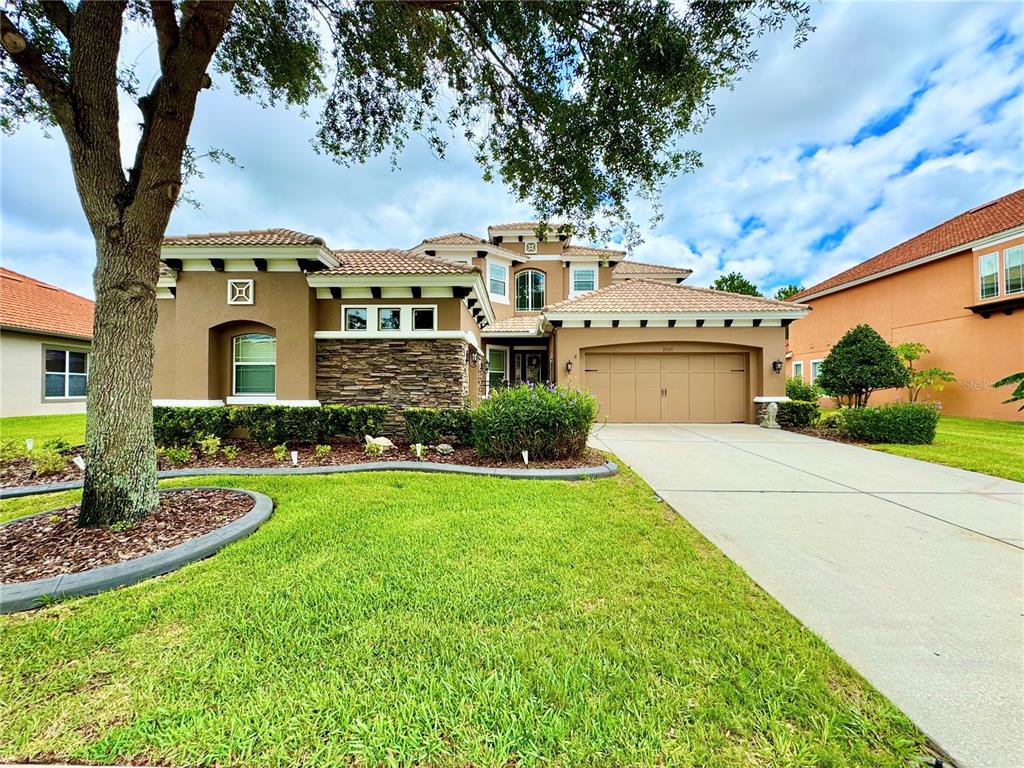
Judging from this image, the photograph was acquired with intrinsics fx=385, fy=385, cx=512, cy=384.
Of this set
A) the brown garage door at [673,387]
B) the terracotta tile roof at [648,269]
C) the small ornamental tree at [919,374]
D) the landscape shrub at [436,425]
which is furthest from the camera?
the terracotta tile roof at [648,269]

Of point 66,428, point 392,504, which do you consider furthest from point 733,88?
point 66,428

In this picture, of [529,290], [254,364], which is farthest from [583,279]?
[254,364]

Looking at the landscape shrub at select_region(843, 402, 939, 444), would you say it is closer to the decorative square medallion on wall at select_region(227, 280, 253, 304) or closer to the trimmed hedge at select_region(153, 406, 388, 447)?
the trimmed hedge at select_region(153, 406, 388, 447)

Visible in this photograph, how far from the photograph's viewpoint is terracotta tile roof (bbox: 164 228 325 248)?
8367 mm

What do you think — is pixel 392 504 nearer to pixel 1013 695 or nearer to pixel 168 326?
pixel 1013 695

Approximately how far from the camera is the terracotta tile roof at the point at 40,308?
42.4ft

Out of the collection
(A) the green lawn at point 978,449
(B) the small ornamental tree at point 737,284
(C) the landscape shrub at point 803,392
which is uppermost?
(B) the small ornamental tree at point 737,284

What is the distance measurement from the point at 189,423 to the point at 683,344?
44.0ft

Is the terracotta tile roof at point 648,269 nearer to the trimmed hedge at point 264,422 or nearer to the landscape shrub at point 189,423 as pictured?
the trimmed hedge at point 264,422

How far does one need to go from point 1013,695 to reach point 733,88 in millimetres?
6579

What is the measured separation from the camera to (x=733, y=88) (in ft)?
17.4

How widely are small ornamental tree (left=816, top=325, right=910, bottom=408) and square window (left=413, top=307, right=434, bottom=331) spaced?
1178 cm

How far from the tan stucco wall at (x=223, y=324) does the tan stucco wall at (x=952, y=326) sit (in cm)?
2176

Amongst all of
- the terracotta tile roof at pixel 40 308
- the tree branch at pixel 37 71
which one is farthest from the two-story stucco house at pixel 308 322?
the terracotta tile roof at pixel 40 308
